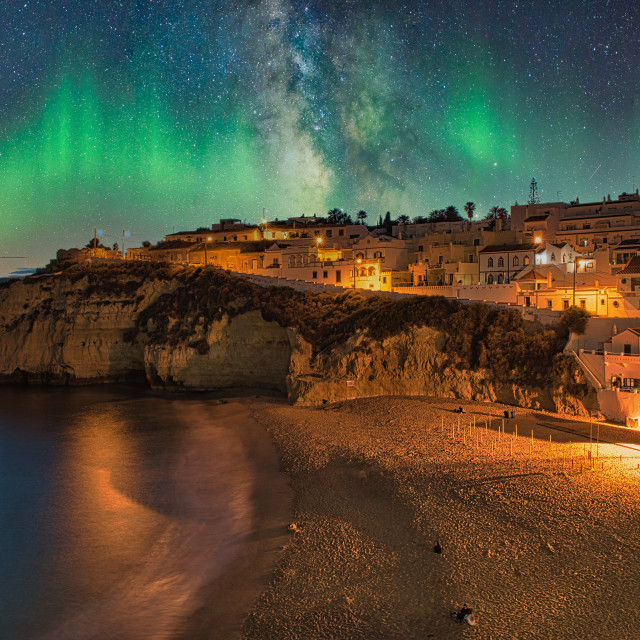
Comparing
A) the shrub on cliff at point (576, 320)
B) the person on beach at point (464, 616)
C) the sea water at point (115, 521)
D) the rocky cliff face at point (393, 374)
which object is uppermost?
the shrub on cliff at point (576, 320)

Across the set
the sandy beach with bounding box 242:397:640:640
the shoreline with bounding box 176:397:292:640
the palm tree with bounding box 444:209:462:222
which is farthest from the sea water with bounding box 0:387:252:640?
the palm tree with bounding box 444:209:462:222

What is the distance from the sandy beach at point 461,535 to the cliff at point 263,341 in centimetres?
580

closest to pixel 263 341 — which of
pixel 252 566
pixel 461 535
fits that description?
pixel 252 566

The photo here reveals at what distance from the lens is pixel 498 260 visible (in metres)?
52.1

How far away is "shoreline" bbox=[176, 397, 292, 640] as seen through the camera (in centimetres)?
1508

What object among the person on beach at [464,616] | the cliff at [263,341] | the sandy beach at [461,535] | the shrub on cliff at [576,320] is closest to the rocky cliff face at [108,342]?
the cliff at [263,341]

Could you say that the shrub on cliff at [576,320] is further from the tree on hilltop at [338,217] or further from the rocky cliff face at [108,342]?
the tree on hilltop at [338,217]

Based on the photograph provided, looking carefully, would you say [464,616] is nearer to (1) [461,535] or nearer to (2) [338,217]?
(1) [461,535]

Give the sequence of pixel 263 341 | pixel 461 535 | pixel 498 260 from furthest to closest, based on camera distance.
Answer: pixel 498 260, pixel 263 341, pixel 461 535

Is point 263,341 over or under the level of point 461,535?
over

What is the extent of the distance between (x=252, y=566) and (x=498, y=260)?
135ft

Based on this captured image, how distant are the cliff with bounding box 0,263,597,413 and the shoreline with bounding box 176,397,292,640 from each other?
12.8 m

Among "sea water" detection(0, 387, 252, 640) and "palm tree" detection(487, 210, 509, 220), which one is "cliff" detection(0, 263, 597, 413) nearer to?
"sea water" detection(0, 387, 252, 640)

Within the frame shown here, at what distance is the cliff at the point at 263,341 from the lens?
34.9m
